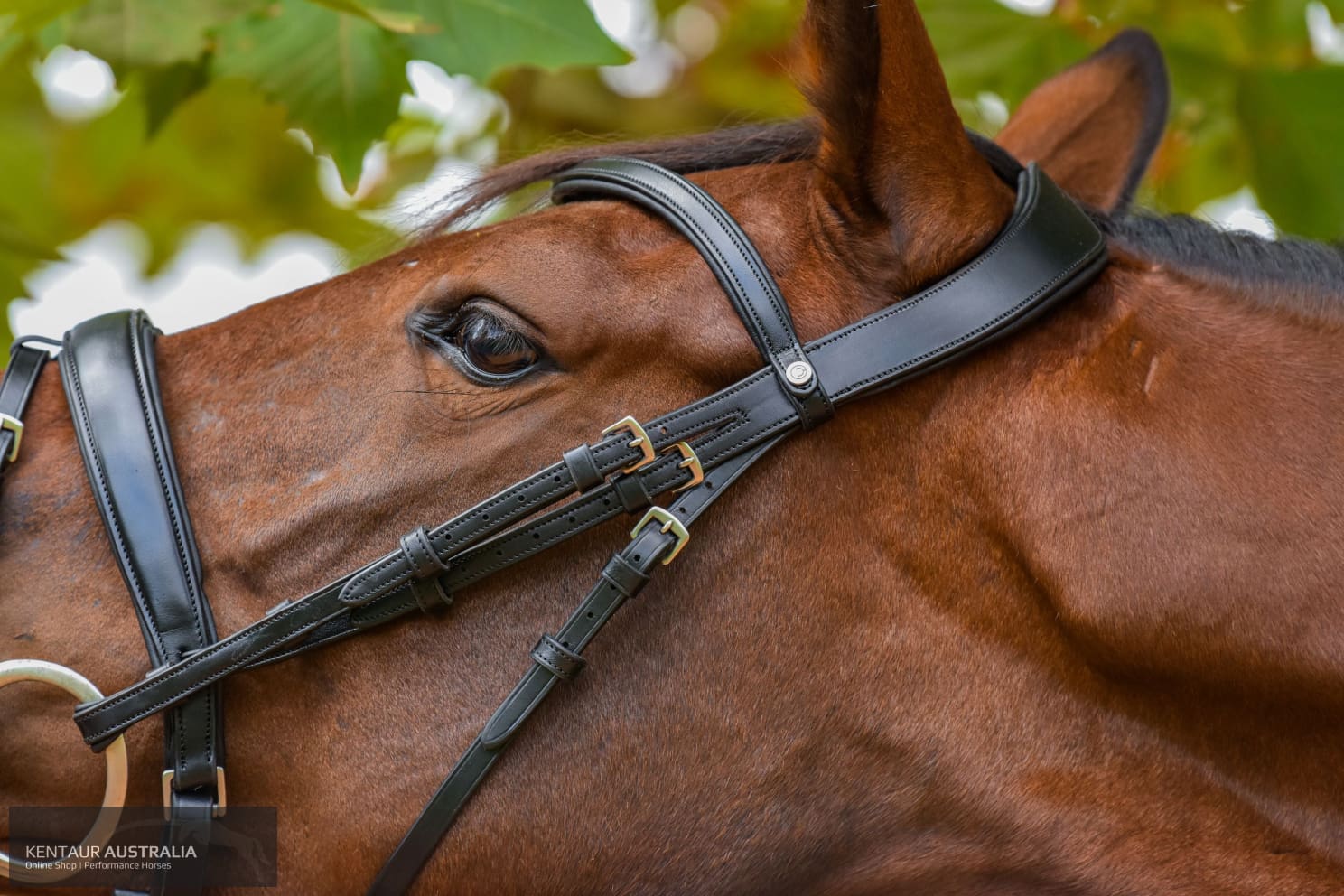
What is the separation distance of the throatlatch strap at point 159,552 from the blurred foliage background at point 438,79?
→ 0.80 meters

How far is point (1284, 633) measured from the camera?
2.07m

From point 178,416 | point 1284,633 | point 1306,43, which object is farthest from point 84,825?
point 1306,43

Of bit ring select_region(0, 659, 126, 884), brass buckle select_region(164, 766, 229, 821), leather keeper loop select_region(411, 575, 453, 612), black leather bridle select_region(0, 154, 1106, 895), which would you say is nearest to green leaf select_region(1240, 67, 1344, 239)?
black leather bridle select_region(0, 154, 1106, 895)

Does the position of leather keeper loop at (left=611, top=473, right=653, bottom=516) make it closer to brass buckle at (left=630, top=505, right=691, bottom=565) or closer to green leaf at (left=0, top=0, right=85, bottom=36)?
brass buckle at (left=630, top=505, right=691, bottom=565)

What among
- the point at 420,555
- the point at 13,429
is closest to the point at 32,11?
the point at 13,429

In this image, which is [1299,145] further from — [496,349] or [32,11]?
[32,11]

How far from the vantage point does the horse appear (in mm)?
2160

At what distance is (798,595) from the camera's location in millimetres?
2205

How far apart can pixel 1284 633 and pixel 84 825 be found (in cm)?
199

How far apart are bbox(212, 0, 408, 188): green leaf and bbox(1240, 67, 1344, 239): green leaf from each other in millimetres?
2248

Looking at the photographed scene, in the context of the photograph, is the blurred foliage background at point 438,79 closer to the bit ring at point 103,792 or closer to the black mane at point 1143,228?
the black mane at point 1143,228

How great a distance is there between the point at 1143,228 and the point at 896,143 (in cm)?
61

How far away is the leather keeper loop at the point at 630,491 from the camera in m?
2.15

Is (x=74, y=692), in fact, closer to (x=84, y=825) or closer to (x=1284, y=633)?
(x=84, y=825)
